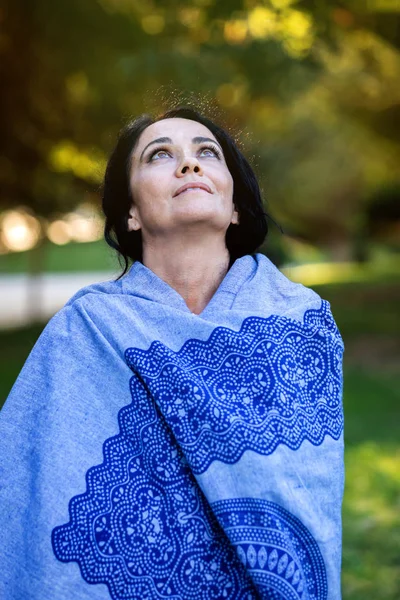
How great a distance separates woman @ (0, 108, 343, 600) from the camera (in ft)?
5.38

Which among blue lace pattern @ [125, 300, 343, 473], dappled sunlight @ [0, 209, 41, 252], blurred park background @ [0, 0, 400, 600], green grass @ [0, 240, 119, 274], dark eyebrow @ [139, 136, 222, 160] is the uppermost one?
green grass @ [0, 240, 119, 274]

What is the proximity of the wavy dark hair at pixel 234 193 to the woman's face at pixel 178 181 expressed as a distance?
48 millimetres

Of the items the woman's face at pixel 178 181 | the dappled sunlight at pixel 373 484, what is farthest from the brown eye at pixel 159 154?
the dappled sunlight at pixel 373 484

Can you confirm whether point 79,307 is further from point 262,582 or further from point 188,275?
point 262,582

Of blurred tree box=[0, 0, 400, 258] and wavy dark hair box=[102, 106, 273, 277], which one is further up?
blurred tree box=[0, 0, 400, 258]

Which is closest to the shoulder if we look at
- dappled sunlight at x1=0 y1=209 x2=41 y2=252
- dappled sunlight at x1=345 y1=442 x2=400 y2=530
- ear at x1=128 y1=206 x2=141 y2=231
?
ear at x1=128 y1=206 x2=141 y2=231

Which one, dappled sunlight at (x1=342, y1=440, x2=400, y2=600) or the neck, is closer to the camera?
the neck

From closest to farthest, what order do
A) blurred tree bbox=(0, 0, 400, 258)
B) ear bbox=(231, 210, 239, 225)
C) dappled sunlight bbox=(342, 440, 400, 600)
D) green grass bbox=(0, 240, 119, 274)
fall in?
ear bbox=(231, 210, 239, 225) < dappled sunlight bbox=(342, 440, 400, 600) < blurred tree bbox=(0, 0, 400, 258) < green grass bbox=(0, 240, 119, 274)

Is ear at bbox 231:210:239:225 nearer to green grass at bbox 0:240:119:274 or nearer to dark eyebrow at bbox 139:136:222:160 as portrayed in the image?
dark eyebrow at bbox 139:136:222:160

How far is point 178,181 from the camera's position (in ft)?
6.31

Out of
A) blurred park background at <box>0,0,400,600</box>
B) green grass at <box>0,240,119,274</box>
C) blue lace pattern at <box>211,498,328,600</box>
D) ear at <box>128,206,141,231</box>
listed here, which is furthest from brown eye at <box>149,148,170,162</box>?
green grass at <box>0,240,119,274</box>

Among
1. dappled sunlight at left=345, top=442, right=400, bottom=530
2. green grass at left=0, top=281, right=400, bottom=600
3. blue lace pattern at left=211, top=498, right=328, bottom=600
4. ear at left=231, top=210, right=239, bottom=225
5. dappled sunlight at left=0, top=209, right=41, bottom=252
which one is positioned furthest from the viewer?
dappled sunlight at left=0, top=209, right=41, bottom=252

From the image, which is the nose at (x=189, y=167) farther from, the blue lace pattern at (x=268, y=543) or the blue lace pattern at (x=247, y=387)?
the blue lace pattern at (x=268, y=543)

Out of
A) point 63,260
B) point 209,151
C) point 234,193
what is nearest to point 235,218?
point 234,193
